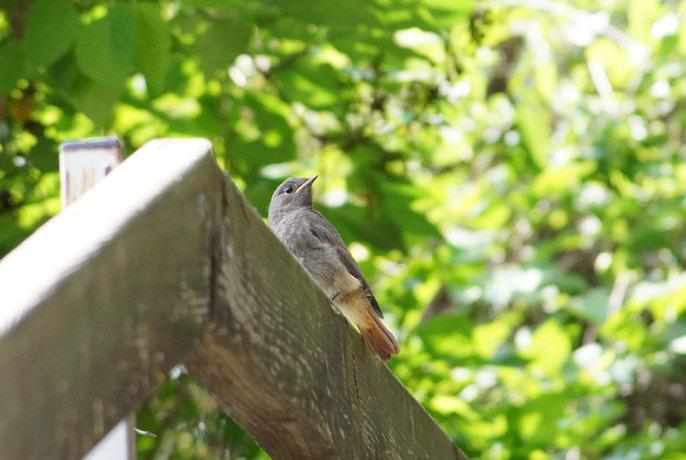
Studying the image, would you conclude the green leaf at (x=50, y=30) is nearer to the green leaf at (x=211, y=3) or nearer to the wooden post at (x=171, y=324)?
the green leaf at (x=211, y=3)

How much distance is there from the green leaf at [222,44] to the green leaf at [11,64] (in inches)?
20.2

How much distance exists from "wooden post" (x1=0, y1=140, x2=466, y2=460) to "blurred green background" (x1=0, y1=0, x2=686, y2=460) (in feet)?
4.05

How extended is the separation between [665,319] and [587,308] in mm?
426

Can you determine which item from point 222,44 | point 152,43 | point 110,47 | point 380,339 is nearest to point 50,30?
point 110,47

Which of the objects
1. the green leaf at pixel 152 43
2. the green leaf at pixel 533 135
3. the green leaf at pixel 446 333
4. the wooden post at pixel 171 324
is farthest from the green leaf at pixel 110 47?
the green leaf at pixel 533 135

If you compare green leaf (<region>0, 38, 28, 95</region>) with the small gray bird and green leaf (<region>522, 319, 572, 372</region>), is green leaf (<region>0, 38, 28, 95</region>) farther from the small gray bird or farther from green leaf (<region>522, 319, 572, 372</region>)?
green leaf (<region>522, 319, 572, 372</region>)

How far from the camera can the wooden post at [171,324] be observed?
0.60 meters

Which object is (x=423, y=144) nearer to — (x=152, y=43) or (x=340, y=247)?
(x=340, y=247)

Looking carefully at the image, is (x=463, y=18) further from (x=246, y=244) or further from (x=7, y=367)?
(x=7, y=367)

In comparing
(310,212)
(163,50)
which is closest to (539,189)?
(310,212)

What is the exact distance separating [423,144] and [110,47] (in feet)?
6.50

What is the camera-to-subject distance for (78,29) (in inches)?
82.9

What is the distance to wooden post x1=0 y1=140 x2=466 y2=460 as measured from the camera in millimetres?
600

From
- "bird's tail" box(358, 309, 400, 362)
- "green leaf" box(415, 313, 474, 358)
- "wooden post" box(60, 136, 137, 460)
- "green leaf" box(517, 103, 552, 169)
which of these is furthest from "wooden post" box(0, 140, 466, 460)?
"green leaf" box(517, 103, 552, 169)
